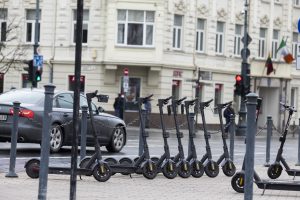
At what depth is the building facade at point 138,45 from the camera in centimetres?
5346

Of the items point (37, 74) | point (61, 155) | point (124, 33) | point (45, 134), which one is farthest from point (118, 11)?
point (45, 134)

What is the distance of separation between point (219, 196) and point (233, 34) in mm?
46055

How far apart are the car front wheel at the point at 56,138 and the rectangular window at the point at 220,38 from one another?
36145mm

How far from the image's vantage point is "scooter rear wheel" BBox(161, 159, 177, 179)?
54.5ft

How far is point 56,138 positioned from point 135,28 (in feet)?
103

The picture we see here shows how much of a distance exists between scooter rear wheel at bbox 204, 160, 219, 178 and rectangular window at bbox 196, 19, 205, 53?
3944 cm

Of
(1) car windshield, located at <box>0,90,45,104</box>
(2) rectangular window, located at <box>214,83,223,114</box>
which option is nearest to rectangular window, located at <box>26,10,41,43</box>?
(2) rectangular window, located at <box>214,83,223,114</box>

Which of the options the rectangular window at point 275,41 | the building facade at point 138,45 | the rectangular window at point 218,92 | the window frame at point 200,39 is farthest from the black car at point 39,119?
the rectangular window at point 275,41

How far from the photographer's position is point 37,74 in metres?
42.7

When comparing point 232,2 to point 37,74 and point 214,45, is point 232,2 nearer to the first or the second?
point 214,45

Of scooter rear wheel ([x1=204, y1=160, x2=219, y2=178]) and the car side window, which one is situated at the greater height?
the car side window

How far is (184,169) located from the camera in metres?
17.0

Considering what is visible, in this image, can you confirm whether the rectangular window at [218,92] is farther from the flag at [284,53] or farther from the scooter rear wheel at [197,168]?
the scooter rear wheel at [197,168]

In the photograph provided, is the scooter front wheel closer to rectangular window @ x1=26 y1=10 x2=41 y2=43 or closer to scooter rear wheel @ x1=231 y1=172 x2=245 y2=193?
scooter rear wheel @ x1=231 y1=172 x2=245 y2=193
